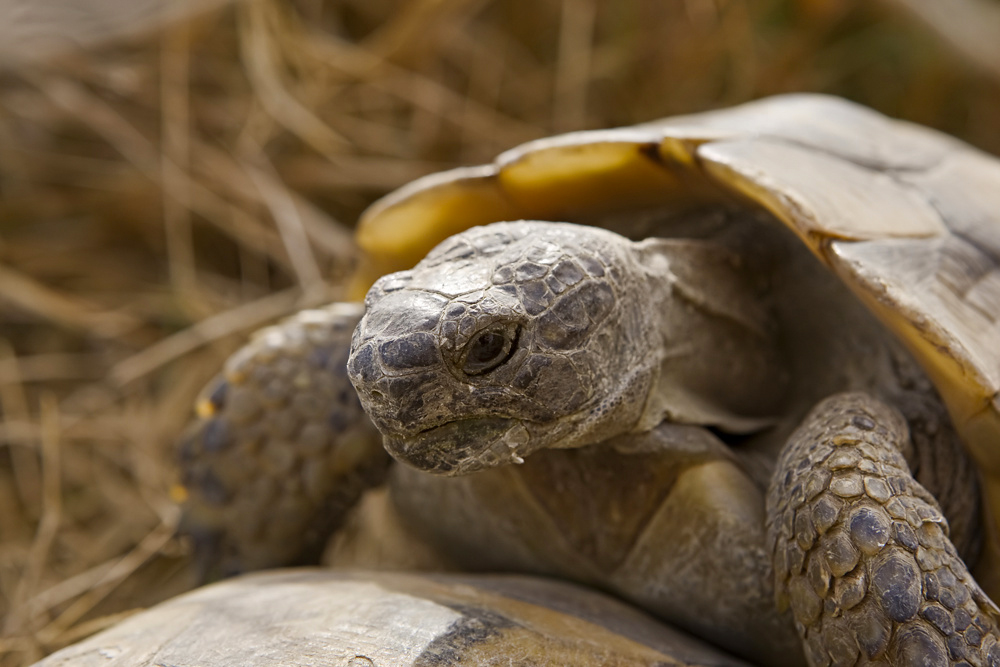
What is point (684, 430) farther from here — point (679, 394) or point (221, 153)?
point (221, 153)

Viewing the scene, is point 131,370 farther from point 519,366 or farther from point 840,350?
point 840,350

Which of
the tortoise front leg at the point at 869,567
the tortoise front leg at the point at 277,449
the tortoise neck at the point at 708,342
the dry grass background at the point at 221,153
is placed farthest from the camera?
the dry grass background at the point at 221,153

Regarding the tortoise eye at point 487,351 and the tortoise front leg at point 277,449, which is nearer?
the tortoise eye at point 487,351

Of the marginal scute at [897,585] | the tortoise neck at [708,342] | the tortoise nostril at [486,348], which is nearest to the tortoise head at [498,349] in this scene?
the tortoise nostril at [486,348]

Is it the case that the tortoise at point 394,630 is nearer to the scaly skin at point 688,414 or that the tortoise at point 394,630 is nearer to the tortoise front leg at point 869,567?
the scaly skin at point 688,414

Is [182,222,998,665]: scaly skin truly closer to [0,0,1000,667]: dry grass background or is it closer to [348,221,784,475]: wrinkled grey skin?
[348,221,784,475]: wrinkled grey skin

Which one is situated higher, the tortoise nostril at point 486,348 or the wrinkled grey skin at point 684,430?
the tortoise nostril at point 486,348

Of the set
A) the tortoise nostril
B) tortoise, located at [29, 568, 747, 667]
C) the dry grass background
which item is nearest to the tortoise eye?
the tortoise nostril
